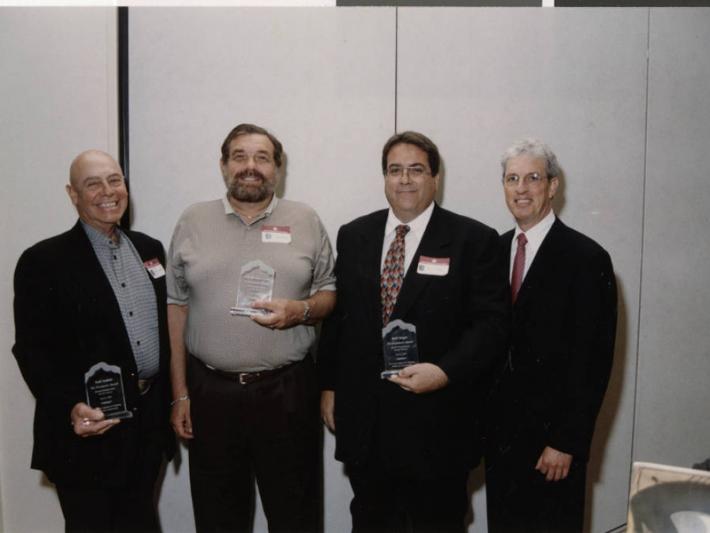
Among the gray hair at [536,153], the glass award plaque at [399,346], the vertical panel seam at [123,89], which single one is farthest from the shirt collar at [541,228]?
the vertical panel seam at [123,89]

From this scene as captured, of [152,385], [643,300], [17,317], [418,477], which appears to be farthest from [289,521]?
[643,300]

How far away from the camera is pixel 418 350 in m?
1.97

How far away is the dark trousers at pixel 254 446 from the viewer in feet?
6.89

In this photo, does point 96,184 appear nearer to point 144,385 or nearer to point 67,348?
point 67,348

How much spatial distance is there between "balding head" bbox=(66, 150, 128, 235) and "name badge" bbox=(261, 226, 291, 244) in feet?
1.85

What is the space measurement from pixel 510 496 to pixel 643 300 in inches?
50.8

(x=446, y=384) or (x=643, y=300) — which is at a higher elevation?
(x=643, y=300)

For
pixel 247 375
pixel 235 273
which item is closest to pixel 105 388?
pixel 247 375

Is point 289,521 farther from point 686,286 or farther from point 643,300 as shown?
point 686,286

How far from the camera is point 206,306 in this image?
6.97 feet

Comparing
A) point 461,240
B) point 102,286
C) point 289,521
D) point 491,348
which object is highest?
point 461,240

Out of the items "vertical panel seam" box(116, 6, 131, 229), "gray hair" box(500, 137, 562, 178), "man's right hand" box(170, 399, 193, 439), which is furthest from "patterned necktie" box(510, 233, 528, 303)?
"vertical panel seam" box(116, 6, 131, 229)

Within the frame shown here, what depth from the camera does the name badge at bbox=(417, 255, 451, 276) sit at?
197 cm

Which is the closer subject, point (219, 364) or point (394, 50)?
point (219, 364)
